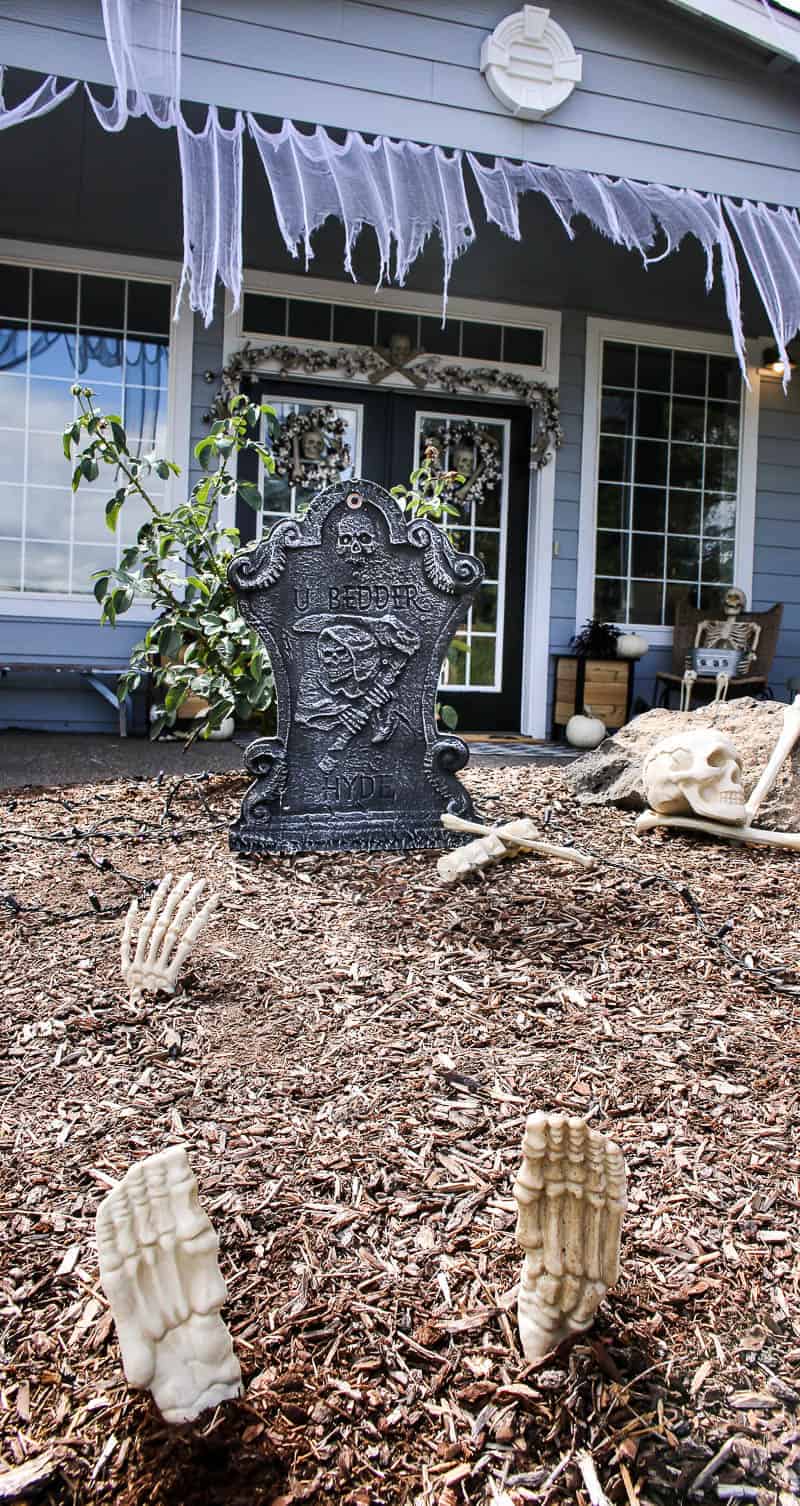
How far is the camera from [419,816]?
3537 mm

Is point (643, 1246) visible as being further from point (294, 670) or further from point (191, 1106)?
point (294, 670)

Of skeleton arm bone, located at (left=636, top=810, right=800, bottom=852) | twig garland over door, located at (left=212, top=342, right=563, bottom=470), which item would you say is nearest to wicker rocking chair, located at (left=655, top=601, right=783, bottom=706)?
twig garland over door, located at (left=212, top=342, right=563, bottom=470)

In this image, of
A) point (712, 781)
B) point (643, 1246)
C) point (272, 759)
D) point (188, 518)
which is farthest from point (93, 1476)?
point (188, 518)

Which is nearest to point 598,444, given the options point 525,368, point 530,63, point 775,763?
point 525,368

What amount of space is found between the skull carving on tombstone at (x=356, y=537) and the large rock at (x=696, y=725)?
1.45m

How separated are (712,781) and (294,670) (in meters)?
1.49

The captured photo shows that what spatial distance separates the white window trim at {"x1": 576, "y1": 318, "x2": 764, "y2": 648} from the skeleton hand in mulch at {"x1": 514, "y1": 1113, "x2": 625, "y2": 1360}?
633 cm

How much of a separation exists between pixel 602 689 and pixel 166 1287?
20.7 feet

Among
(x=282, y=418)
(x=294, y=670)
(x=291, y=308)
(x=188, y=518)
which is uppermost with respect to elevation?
(x=291, y=308)

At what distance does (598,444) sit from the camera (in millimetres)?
7223

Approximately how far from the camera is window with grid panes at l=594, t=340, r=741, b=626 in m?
7.32

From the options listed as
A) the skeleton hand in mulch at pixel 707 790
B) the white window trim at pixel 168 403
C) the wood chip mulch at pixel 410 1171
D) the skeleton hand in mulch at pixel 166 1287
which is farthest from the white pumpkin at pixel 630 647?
the skeleton hand in mulch at pixel 166 1287

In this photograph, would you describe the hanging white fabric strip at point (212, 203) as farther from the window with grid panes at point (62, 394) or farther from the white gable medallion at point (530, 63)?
the window with grid panes at point (62, 394)

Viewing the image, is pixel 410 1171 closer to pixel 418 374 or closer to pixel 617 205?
pixel 617 205
